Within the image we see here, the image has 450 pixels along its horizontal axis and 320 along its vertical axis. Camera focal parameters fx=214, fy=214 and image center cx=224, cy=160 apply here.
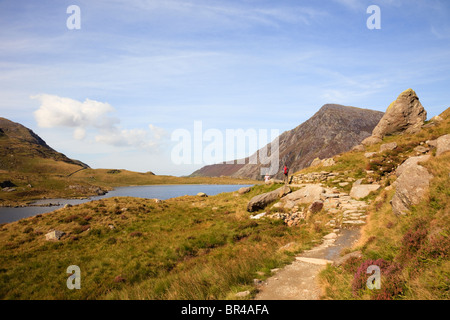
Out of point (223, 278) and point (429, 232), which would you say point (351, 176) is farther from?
A: point (223, 278)

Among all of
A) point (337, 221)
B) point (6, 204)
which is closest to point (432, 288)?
point (337, 221)

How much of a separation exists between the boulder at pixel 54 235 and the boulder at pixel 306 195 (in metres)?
27.3

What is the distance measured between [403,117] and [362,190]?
88.6ft

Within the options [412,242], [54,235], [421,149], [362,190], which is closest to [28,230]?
[54,235]

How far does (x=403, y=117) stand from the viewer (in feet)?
134

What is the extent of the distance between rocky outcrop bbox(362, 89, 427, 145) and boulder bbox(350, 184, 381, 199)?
2179 cm

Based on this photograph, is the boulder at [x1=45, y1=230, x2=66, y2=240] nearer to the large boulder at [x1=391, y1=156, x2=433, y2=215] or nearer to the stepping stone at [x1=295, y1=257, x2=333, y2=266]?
the stepping stone at [x1=295, y1=257, x2=333, y2=266]

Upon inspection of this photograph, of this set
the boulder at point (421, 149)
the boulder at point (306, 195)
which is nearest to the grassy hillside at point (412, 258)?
the boulder at point (306, 195)

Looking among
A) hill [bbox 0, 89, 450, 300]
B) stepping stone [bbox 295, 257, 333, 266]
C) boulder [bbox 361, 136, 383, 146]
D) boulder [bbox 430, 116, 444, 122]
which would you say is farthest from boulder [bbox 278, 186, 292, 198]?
boulder [bbox 430, 116, 444, 122]

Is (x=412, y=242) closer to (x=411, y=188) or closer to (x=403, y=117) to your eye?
(x=411, y=188)

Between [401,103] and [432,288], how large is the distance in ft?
158

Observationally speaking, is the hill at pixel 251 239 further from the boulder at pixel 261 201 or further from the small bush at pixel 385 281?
the boulder at pixel 261 201

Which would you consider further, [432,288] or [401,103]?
[401,103]
